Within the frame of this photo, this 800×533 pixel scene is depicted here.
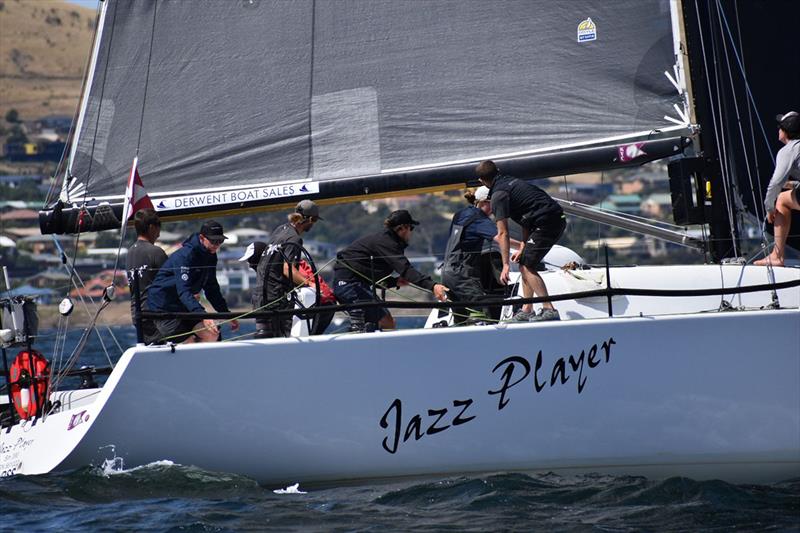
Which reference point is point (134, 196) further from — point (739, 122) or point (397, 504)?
point (739, 122)

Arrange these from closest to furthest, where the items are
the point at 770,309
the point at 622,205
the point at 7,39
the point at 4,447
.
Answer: the point at 770,309 → the point at 4,447 → the point at 622,205 → the point at 7,39

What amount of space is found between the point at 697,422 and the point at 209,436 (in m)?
2.83

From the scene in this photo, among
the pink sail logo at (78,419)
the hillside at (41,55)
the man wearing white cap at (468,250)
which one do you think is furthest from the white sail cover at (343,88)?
the hillside at (41,55)

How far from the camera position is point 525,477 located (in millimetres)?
7387

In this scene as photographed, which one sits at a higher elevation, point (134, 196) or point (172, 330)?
point (134, 196)

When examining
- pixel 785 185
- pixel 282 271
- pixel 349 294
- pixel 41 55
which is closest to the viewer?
pixel 785 185

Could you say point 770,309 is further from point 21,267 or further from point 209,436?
point 21,267

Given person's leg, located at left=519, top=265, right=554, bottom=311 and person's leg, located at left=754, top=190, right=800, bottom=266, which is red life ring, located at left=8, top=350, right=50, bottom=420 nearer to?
person's leg, located at left=519, top=265, right=554, bottom=311

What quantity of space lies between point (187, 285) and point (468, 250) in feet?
5.87

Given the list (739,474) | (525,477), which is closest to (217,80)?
(525,477)

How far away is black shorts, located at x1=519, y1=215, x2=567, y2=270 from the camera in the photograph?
7734 mm

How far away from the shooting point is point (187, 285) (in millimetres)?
8039

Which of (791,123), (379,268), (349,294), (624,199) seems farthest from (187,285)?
(624,199)

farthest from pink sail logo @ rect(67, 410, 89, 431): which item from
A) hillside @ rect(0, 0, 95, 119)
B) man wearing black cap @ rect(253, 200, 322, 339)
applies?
hillside @ rect(0, 0, 95, 119)
